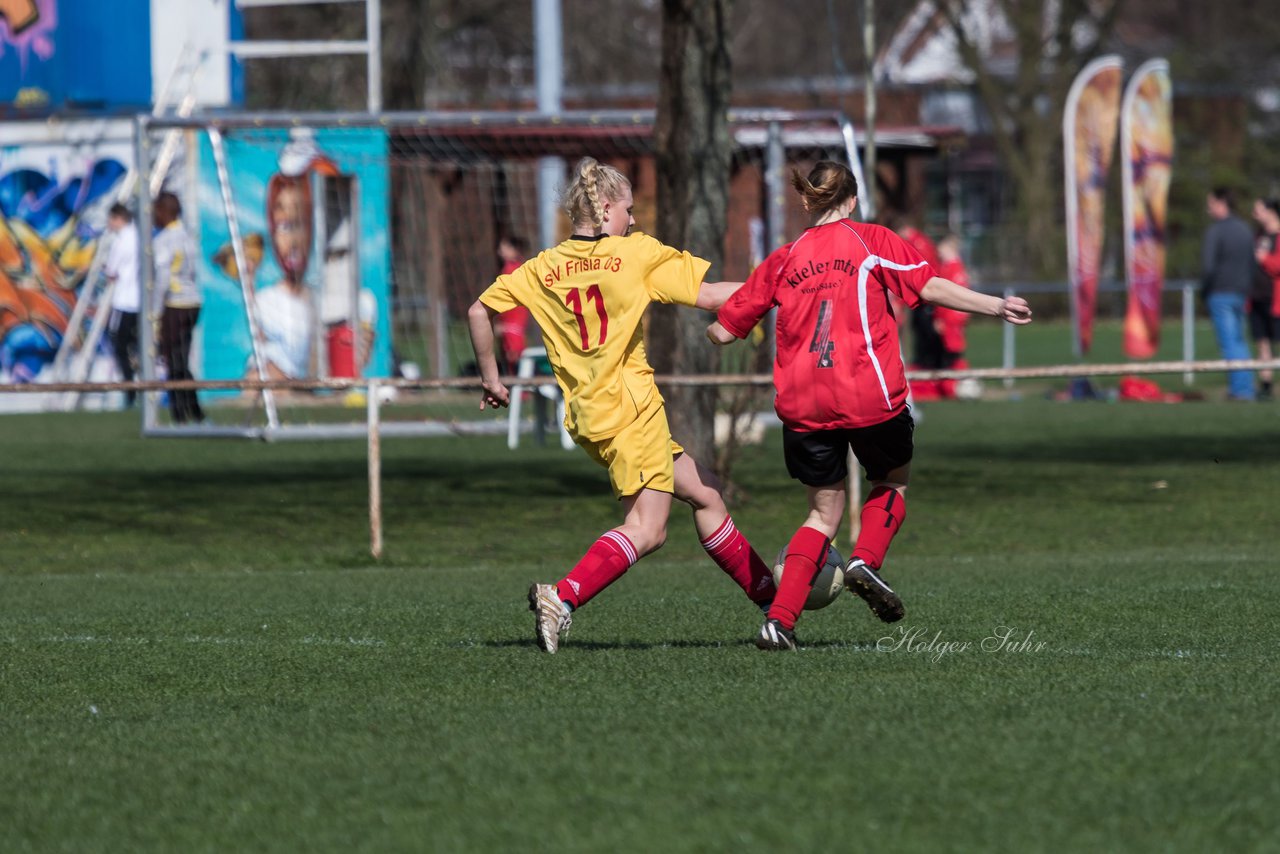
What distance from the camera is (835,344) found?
696 centimetres

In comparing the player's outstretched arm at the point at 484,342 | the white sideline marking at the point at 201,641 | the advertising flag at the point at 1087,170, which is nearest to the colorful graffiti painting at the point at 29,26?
the advertising flag at the point at 1087,170

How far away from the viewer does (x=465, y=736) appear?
5.65 metres

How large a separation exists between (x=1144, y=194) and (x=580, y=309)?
594 inches

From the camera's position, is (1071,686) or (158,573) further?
(158,573)

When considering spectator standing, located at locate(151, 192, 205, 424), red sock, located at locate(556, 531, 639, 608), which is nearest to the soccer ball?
red sock, located at locate(556, 531, 639, 608)

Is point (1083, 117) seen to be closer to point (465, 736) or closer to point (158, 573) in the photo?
point (158, 573)

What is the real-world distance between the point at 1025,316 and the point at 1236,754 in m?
2.10

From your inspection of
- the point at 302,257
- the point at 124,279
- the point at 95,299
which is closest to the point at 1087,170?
the point at 302,257

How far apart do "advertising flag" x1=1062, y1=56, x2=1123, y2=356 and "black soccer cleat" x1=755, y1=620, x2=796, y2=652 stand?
535 inches

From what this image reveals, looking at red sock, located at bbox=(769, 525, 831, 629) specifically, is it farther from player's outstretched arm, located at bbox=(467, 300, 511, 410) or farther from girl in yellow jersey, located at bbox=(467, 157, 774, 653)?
player's outstretched arm, located at bbox=(467, 300, 511, 410)

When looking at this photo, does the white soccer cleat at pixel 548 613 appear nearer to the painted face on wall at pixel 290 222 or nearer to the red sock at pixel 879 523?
the red sock at pixel 879 523

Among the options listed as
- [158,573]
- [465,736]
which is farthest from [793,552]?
[158,573]

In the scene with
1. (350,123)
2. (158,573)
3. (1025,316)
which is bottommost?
(158,573)

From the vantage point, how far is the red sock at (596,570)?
7273 mm
